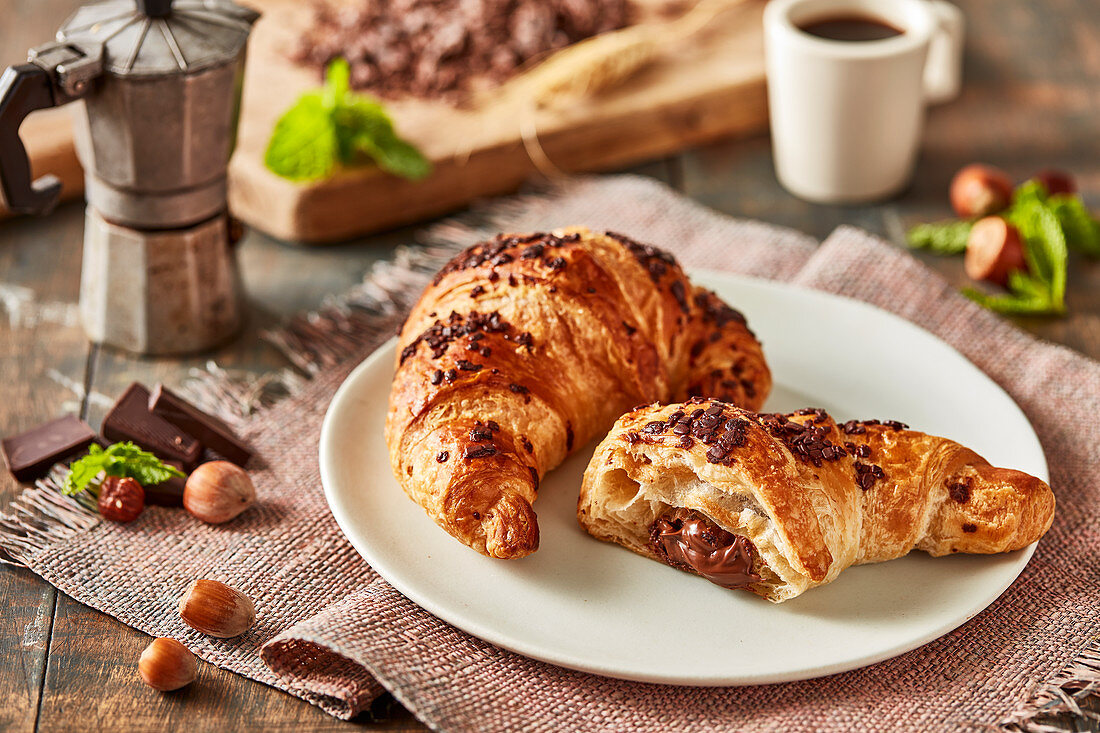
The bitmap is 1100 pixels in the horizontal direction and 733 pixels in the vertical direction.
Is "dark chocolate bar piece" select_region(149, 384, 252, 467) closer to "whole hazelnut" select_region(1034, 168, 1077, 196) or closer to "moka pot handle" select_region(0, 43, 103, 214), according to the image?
"moka pot handle" select_region(0, 43, 103, 214)

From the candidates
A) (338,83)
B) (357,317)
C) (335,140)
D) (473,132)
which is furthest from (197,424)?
(473,132)

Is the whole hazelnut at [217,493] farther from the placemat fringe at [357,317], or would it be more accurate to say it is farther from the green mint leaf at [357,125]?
the green mint leaf at [357,125]

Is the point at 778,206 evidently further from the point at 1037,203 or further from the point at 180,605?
the point at 180,605

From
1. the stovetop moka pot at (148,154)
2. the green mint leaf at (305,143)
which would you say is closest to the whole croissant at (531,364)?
the stovetop moka pot at (148,154)

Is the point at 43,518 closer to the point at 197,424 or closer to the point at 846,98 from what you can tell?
the point at 197,424

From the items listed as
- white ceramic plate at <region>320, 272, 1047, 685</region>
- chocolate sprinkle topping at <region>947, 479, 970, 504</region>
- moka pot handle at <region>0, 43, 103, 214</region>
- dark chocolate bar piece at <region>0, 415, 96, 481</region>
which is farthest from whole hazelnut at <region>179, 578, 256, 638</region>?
chocolate sprinkle topping at <region>947, 479, 970, 504</region>
